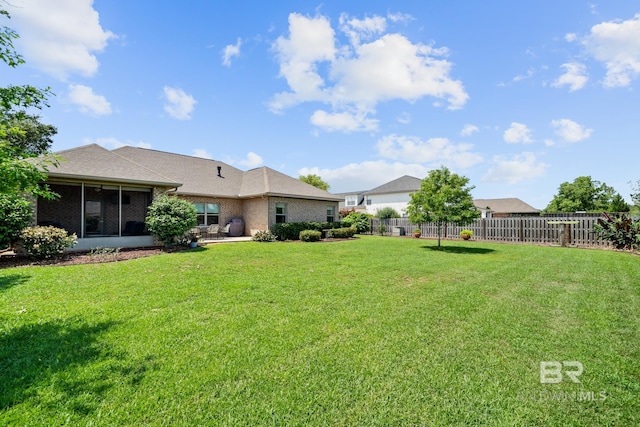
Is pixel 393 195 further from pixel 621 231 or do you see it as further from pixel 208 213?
pixel 208 213

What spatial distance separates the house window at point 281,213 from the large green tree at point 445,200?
338 inches

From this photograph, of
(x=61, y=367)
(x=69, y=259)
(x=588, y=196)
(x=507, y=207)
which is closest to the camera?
(x=61, y=367)

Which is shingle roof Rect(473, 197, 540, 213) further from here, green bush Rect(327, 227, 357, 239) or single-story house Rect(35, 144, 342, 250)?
single-story house Rect(35, 144, 342, 250)

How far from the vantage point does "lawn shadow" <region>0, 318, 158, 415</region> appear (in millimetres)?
2514

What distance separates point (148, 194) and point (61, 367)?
45.6ft

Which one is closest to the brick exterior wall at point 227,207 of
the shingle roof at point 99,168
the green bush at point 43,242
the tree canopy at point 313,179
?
the shingle roof at point 99,168

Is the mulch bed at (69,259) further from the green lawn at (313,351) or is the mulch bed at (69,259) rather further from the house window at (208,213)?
the house window at (208,213)

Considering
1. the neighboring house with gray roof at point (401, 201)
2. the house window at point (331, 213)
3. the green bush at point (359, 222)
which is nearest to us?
the house window at point (331, 213)

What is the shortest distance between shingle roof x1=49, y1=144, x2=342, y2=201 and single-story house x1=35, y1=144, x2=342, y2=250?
0.10 feet

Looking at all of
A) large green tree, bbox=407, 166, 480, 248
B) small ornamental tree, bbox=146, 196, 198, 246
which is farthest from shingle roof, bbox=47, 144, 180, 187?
large green tree, bbox=407, 166, 480, 248

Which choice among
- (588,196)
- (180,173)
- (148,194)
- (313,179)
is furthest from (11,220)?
(588,196)

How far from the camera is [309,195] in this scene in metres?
19.8

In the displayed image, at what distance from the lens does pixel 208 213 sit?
18234mm

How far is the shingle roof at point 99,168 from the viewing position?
1134 cm
